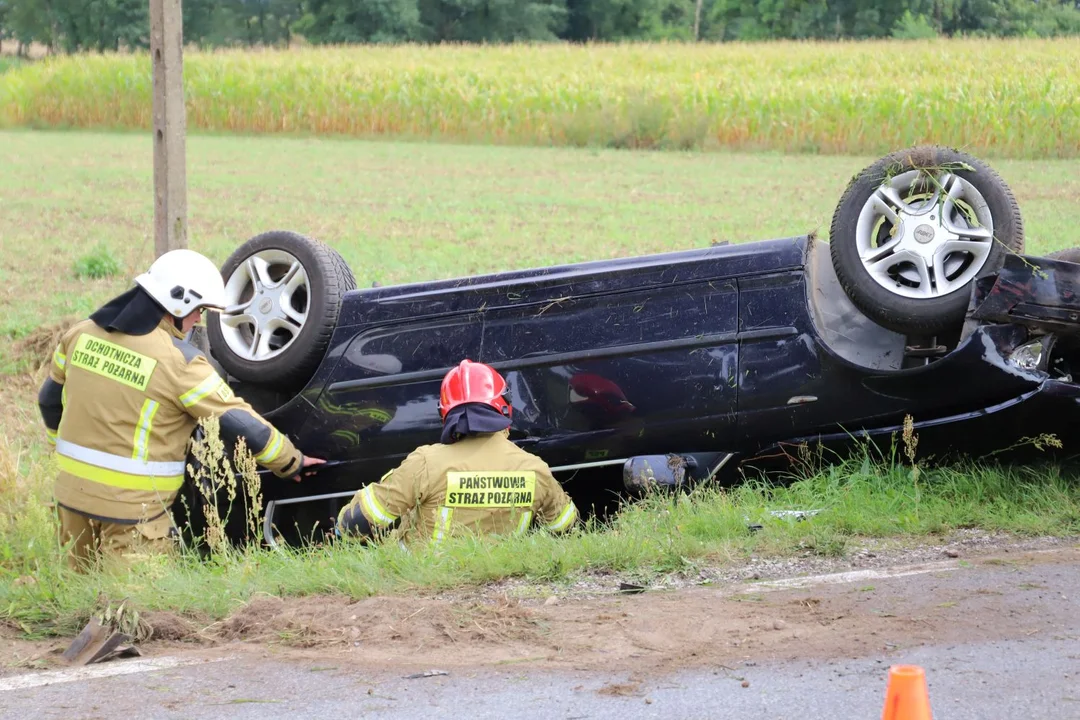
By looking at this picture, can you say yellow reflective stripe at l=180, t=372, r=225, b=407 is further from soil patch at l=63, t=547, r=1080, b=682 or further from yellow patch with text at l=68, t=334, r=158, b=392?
soil patch at l=63, t=547, r=1080, b=682

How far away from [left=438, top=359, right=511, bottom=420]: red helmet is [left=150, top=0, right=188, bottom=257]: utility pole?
3.11 m

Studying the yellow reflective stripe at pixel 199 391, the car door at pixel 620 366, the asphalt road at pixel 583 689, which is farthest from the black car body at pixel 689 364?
the asphalt road at pixel 583 689

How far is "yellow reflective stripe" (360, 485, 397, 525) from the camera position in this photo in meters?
5.07

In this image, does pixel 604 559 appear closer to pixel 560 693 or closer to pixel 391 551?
pixel 391 551

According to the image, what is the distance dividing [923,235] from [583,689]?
2548mm

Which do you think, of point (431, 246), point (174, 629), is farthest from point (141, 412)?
point (431, 246)

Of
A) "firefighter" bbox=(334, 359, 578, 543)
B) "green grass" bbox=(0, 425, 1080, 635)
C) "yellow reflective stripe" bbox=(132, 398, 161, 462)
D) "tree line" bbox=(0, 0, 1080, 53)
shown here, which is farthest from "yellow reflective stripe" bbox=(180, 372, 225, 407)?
"tree line" bbox=(0, 0, 1080, 53)

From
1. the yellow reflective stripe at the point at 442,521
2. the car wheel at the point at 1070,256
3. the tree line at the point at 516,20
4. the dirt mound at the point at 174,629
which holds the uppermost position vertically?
the tree line at the point at 516,20

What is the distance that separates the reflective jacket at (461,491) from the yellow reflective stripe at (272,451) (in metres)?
0.49

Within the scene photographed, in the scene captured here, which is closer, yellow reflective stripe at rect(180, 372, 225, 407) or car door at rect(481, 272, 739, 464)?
car door at rect(481, 272, 739, 464)

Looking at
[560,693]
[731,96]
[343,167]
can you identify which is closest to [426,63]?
[731,96]

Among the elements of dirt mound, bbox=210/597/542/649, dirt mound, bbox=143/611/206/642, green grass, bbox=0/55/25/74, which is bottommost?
dirt mound, bbox=143/611/206/642

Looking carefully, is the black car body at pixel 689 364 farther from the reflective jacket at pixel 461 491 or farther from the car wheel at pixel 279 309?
the reflective jacket at pixel 461 491

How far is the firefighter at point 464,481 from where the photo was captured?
5.02 meters
